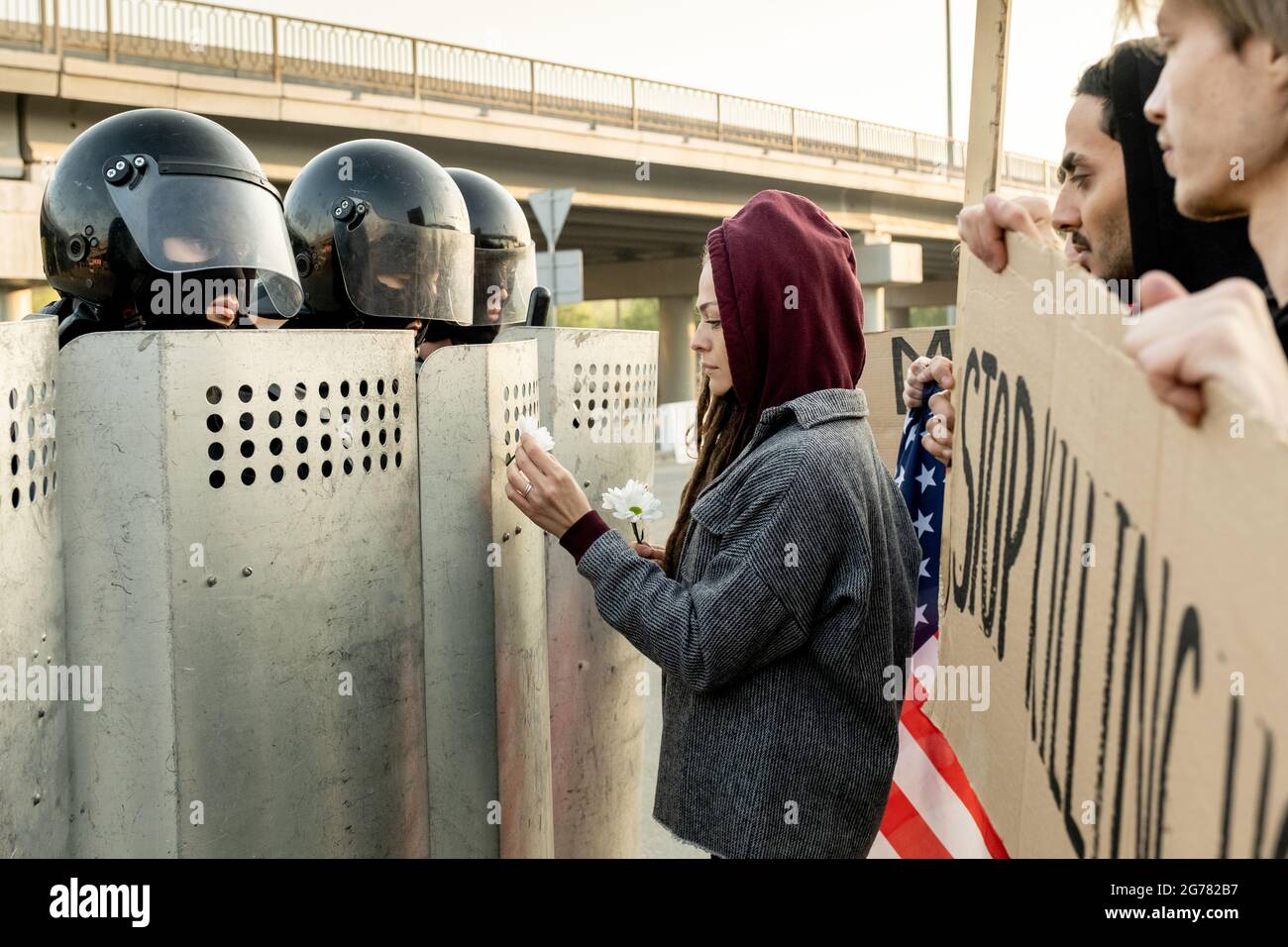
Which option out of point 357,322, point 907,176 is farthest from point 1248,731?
point 907,176

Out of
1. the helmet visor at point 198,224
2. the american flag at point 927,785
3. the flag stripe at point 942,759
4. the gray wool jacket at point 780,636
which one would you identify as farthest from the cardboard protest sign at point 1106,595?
the helmet visor at point 198,224

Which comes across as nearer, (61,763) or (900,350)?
(61,763)

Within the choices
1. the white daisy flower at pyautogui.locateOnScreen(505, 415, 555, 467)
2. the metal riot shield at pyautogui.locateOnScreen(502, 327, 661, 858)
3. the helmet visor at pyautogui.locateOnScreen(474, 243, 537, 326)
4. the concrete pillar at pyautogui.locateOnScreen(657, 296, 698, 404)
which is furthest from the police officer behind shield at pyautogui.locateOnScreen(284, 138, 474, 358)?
the concrete pillar at pyautogui.locateOnScreen(657, 296, 698, 404)

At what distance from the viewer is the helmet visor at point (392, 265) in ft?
13.3

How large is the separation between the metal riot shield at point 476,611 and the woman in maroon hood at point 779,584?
0.27 metres

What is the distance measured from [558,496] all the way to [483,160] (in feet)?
66.7

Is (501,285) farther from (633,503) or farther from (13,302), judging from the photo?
(13,302)

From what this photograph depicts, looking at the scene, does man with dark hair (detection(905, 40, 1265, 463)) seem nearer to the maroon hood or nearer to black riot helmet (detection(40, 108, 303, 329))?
the maroon hood

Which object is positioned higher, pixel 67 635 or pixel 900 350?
pixel 900 350

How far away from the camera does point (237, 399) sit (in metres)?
2.35

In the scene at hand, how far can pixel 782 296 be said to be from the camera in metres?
2.54

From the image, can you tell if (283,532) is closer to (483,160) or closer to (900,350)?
(900,350)

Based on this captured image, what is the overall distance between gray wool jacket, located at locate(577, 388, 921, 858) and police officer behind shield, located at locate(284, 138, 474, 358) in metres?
1.84

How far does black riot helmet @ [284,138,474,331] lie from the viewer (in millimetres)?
4055
